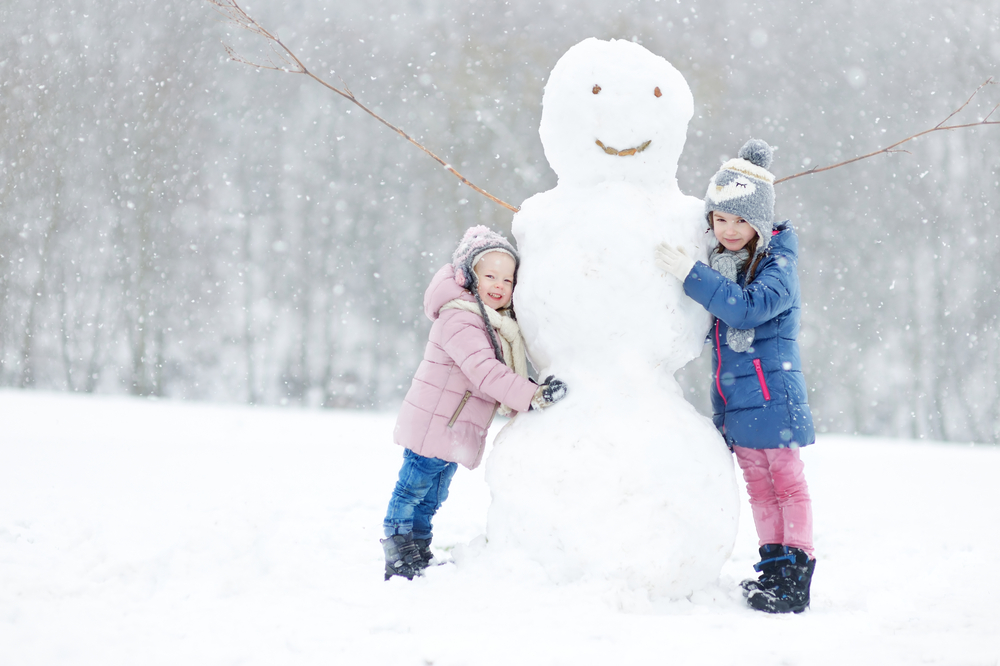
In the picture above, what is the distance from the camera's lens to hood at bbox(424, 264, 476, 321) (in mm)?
2672

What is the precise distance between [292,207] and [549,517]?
8790 millimetres

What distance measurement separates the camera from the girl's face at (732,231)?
2.54 meters

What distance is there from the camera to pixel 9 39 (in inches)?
393

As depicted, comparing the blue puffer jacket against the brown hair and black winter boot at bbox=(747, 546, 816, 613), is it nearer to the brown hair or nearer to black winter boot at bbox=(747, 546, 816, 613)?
the brown hair

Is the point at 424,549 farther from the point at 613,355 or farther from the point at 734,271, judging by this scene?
the point at 734,271

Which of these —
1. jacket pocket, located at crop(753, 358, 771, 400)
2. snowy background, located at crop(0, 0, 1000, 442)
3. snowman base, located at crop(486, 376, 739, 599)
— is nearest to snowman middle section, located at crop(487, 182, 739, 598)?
snowman base, located at crop(486, 376, 739, 599)

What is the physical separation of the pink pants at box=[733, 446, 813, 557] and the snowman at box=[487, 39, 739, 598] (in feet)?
0.60

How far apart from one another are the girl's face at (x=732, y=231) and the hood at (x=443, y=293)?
100 centimetres

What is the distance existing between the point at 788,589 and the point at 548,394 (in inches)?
44.4

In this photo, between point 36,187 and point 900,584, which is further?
point 36,187

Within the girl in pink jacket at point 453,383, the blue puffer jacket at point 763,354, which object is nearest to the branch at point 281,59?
the girl in pink jacket at point 453,383

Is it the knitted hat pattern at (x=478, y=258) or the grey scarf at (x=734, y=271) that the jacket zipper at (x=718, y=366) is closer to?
the grey scarf at (x=734, y=271)

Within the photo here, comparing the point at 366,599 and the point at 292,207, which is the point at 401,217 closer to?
the point at 292,207

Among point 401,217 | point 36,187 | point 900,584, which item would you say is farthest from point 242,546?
point 36,187
